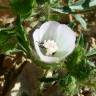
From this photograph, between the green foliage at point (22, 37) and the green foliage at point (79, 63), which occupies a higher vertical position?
the green foliage at point (22, 37)

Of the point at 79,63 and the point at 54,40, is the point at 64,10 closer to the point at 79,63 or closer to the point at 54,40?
the point at 54,40

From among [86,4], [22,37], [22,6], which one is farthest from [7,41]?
[86,4]

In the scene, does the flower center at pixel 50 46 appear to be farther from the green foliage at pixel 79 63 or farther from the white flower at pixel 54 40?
the green foliage at pixel 79 63

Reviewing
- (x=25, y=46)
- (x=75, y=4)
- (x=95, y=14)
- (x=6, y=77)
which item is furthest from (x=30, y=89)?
(x=95, y=14)

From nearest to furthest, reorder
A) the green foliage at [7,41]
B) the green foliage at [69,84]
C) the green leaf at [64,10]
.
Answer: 1. the green foliage at [69,84]
2. the green foliage at [7,41]
3. the green leaf at [64,10]

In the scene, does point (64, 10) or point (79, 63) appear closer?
point (79, 63)

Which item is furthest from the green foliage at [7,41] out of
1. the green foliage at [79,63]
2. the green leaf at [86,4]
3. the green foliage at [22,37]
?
the green leaf at [86,4]
